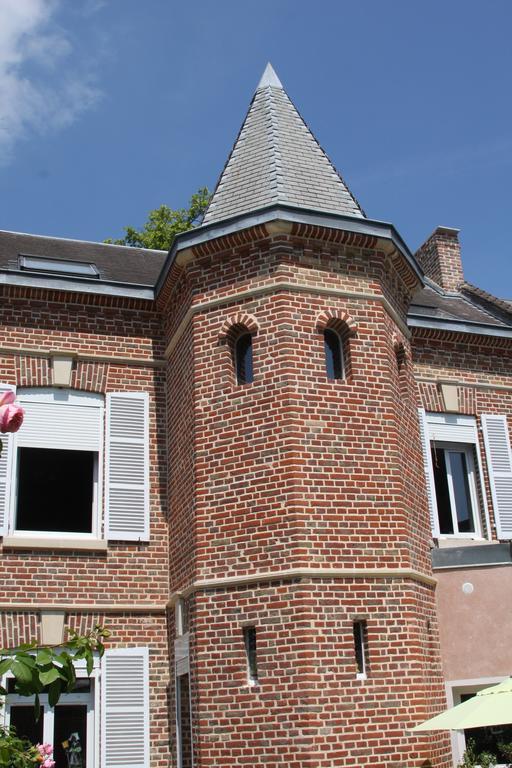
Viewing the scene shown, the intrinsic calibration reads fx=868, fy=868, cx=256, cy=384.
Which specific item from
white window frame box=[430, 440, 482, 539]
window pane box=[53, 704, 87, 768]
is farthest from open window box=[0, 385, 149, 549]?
white window frame box=[430, 440, 482, 539]

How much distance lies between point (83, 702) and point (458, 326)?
7.25 meters

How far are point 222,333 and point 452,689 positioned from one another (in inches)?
190

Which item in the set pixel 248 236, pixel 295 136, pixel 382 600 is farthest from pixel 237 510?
pixel 295 136

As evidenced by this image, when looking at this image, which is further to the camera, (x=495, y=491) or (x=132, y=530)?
(x=495, y=491)

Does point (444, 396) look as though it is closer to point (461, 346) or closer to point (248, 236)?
point (461, 346)

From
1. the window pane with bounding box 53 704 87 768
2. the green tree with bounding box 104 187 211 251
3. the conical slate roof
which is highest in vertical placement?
the green tree with bounding box 104 187 211 251

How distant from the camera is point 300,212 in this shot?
9.85 m

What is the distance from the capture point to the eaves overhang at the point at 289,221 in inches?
386

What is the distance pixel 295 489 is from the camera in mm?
8828

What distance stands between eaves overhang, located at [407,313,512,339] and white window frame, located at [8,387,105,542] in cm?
457

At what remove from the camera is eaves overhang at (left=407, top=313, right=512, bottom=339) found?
12.4 m

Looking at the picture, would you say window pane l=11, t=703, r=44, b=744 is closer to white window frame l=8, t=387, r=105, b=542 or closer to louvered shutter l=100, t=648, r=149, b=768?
louvered shutter l=100, t=648, r=149, b=768

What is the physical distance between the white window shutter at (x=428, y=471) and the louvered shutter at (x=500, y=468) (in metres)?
0.94

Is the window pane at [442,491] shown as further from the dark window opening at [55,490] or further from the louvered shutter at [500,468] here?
the dark window opening at [55,490]
